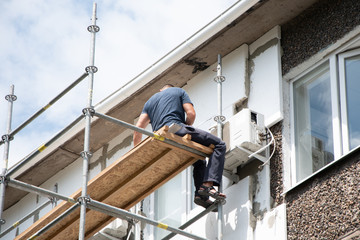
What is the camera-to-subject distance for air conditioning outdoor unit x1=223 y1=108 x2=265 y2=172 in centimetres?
1013

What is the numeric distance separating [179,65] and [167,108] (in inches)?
71.2

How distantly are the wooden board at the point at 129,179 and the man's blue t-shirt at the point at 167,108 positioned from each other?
451 millimetres

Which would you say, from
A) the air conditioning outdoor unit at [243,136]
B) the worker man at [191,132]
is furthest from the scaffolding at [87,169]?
the air conditioning outdoor unit at [243,136]

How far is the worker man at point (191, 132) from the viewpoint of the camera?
9.62m

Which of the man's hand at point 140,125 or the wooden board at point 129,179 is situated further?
the man's hand at point 140,125

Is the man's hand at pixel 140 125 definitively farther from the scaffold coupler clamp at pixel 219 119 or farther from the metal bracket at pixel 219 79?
the metal bracket at pixel 219 79

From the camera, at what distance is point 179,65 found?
465 inches

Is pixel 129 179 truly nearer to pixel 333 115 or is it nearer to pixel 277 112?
pixel 277 112

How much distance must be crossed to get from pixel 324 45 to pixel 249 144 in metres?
1.50

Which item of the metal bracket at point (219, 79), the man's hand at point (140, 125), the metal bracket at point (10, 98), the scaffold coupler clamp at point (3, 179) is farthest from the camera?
the metal bracket at point (10, 98)

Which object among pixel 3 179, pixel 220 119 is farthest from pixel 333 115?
pixel 3 179

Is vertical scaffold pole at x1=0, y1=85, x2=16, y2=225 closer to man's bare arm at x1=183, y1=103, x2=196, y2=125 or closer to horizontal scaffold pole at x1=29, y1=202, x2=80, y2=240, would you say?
horizontal scaffold pole at x1=29, y1=202, x2=80, y2=240

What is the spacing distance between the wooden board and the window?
1.22 m

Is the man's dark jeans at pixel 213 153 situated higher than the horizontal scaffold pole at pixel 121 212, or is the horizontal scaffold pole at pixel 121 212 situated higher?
the man's dark jeans at pixel 213 153
